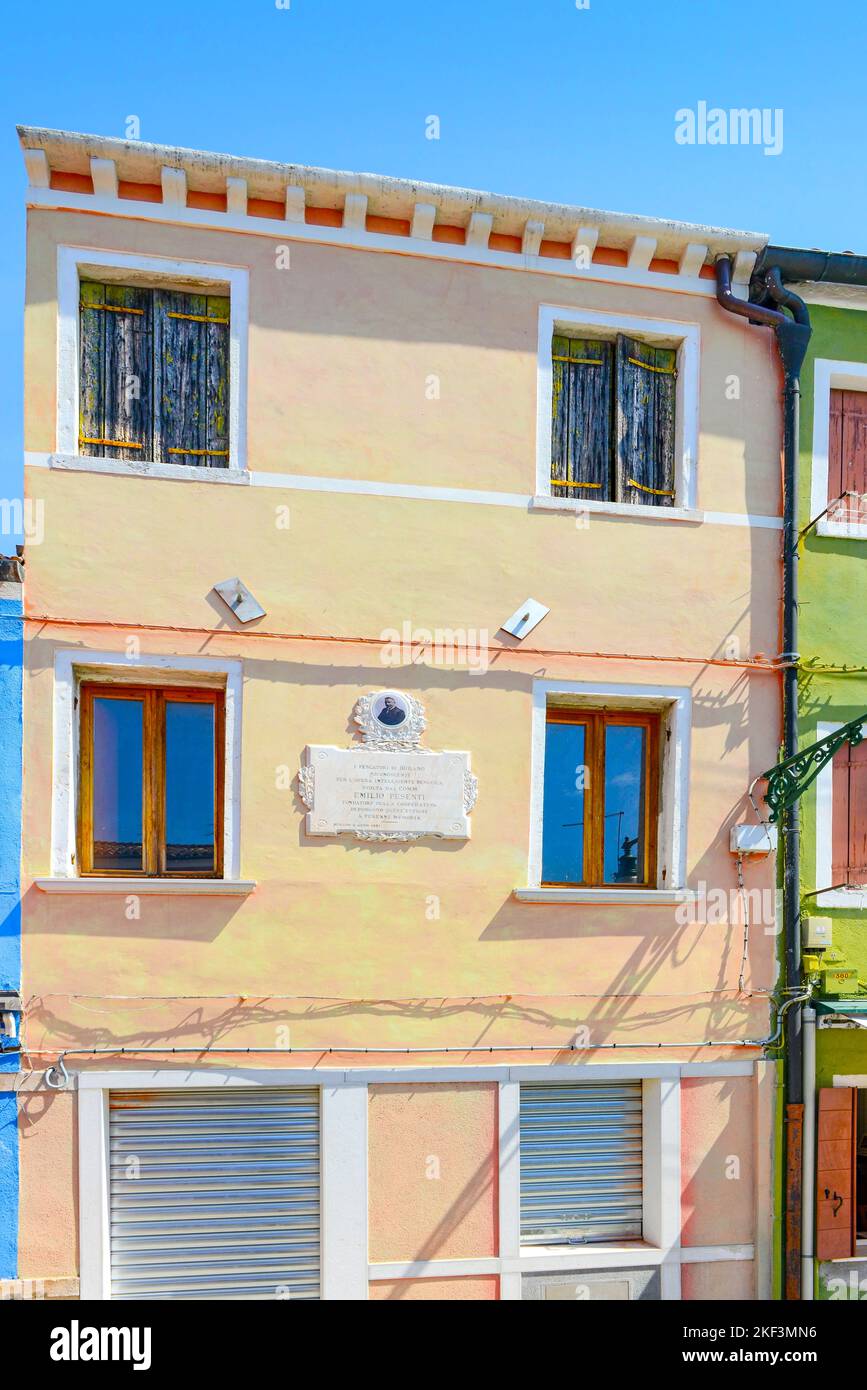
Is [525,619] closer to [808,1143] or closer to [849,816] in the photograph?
[849,816]

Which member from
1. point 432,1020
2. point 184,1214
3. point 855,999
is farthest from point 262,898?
point 855,999

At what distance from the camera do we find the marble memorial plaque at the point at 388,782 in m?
8.04

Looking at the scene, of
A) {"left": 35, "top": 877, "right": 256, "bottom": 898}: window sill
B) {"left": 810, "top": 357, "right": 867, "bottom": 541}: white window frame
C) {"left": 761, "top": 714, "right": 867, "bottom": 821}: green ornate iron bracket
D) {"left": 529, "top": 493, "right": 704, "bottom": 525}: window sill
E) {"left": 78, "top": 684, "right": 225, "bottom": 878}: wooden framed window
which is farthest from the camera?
{"left": 810, "top": 357, "right": 867, "bottom": 541}: white window frame

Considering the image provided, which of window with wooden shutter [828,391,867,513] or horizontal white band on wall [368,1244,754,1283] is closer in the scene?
horizontal white band on wall [368,1244,754,1283]

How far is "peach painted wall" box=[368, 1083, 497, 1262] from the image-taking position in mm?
7969

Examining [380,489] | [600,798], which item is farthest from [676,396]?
[600,798]

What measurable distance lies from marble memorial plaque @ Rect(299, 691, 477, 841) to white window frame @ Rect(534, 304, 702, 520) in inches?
78.6

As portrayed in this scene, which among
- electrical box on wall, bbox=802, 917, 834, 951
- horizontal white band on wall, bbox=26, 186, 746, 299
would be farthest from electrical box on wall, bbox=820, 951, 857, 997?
horizontal white band on wall, bbox=26, 186, 746, 299

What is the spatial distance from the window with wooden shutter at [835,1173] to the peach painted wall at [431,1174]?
2.48 metres

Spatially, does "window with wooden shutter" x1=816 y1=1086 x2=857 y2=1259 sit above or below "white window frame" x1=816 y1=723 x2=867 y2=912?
below

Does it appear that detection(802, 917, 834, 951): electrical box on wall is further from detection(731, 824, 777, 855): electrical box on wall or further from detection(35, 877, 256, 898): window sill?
detection(35, 877, 256, 898): window sill

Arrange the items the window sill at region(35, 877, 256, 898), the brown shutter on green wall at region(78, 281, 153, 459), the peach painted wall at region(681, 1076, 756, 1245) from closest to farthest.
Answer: the window sill at region(35, 877, 256, 898)
the brown shutter on green wall at region(78, 281, 153, 459)
the peach painted wall at region(681, 1076, 756, 1245)

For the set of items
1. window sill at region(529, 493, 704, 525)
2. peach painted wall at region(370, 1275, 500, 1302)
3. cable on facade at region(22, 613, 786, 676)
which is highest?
window sill at region(529, 493, 704, 525)

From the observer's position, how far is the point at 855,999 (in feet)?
28.3
